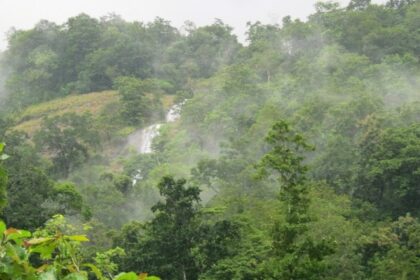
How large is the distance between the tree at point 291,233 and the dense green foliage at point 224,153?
0.10ft

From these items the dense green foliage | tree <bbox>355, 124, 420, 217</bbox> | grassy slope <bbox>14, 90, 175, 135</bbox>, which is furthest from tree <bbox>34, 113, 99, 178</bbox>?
tree <bbox>355, 124, 420, 217</bbox>

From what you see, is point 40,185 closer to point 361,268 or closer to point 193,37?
point 361,268

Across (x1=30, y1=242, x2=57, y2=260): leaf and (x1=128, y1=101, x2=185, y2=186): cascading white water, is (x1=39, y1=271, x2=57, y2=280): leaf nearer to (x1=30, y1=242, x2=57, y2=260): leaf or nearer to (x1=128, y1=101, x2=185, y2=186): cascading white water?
(x1=30, y1=242, x2=57, y2=260): leaf

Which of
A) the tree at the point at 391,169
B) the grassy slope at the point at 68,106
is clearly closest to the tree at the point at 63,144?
the grassy slope at the point at 68,106

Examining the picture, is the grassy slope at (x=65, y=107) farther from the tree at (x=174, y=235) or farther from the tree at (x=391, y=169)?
the tree at (x=174, y=235)

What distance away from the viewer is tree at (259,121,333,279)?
45.7ft

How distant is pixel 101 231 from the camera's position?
25000 millimetres

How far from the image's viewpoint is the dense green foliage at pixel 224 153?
15898 millimetres

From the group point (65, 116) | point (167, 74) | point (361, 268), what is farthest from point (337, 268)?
point (167, 74)

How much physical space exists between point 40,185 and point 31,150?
41.5 feet

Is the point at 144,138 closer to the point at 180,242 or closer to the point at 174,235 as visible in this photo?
the point at 174,235

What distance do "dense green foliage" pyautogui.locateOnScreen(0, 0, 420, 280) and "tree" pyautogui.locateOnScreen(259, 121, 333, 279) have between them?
3 centimetres

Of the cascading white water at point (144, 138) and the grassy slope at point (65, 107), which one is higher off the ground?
the grassy slope at point (65, 107)

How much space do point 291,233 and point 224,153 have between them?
22435 millimetres
